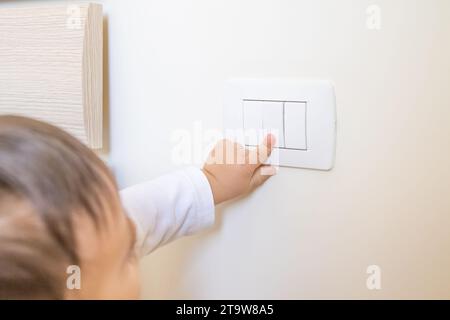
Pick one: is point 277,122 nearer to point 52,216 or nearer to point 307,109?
point 307,109

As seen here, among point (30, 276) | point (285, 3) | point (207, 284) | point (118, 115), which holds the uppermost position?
point (285, 3)

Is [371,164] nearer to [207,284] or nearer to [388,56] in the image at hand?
[388,56]

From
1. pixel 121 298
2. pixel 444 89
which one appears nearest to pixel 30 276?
pixel 121 298

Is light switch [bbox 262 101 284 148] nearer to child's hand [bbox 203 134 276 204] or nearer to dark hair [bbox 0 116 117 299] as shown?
child's hand [bbox 203 134 276 204]

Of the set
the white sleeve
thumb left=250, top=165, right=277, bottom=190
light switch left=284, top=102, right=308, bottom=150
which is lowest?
the white sleeve

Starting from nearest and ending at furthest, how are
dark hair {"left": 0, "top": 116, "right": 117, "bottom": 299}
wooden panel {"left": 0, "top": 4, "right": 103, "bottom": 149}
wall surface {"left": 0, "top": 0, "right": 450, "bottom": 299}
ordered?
1. dark hair {"left": 0, "top": 116, "right": 117, "bottom": 299}
2. wall surface {"left": 0, "top": 0, "right": 450, "bottom": 299}
3. wooden panel {"left": 0, "top": 4, "right": 103, "bottom": 149}

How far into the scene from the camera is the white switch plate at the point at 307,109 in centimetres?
43

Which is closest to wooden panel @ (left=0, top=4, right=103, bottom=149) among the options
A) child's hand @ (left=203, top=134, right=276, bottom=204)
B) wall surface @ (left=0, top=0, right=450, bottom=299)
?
wall surface @ (left=0, top=0, right=450, bottom=299)

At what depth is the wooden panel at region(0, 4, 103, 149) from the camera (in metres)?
0.50

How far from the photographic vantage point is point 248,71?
469 millimetres

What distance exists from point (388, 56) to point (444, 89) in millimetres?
56

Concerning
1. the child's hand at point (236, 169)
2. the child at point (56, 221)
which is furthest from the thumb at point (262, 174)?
the child at point (56, 221)

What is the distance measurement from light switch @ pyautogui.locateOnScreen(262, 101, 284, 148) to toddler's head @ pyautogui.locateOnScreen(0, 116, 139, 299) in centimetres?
18

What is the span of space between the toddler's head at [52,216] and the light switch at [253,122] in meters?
0.17
